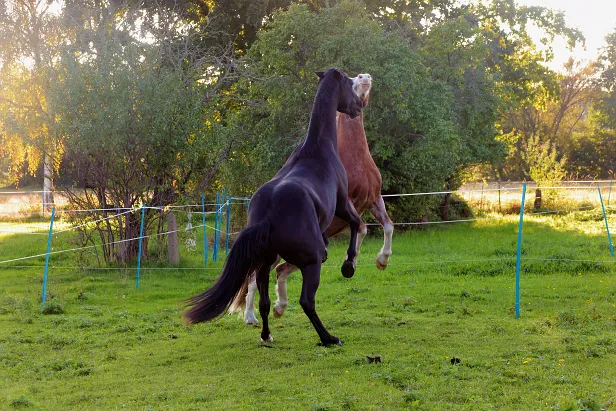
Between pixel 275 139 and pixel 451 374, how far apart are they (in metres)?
13.7

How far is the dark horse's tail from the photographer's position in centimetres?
582

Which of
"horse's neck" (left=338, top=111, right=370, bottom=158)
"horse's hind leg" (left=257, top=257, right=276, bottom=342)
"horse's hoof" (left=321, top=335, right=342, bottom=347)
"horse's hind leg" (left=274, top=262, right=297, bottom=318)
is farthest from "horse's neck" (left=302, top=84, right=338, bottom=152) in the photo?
"horse's hoof" (left=321, top=335, right=342, bottom=347)

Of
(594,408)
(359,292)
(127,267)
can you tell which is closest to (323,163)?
(594,408)

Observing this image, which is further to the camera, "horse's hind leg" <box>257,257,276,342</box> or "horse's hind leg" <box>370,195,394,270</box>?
"horse's hind leg" <box>370,195,394,270</box>

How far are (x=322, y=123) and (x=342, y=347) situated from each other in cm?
217

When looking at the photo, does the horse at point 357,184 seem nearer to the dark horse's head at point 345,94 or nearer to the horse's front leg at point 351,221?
the dark horse's head at point 345,94

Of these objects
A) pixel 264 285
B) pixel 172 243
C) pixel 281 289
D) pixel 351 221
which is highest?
pixel 351 221

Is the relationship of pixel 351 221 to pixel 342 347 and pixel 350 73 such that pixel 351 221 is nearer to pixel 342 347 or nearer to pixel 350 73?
pixel 342 347

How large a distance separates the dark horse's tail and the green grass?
53 cm

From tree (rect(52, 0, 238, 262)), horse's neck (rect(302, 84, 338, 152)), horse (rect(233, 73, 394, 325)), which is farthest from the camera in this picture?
tree (rect(52, 0, 238, 262))

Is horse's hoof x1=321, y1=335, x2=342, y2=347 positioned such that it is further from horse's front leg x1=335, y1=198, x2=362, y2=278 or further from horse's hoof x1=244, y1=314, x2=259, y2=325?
horse's hoof x1=244, y1=314, x2=259, y2=325

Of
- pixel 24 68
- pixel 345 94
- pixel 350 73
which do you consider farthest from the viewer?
pixel 24 68

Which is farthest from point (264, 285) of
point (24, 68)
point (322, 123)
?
point (24, 68)

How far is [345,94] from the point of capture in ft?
23.1
